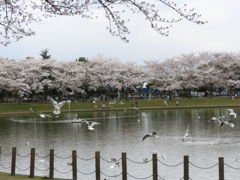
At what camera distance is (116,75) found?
73.8 metres

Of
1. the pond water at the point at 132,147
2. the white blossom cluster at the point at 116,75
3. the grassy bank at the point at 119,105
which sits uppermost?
the white blossom cluster at the point at 116,75

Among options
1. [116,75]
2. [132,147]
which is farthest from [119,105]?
[132,147]

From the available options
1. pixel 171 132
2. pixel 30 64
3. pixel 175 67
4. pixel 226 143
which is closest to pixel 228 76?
pixel 175 67

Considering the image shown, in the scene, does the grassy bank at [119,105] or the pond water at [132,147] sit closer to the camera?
the pond water at [132,147]

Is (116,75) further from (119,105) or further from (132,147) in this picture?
(132,147)

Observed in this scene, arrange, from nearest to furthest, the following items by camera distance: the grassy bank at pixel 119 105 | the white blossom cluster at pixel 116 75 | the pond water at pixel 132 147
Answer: the pond water at pixel 132 147
the grassy bank at pixel 119 105
the white blossom cluster at pixel 116 75

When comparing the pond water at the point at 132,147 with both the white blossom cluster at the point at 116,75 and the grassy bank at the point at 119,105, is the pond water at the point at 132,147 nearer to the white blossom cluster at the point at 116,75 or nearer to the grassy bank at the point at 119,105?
the grassy bank at the point at 119,105

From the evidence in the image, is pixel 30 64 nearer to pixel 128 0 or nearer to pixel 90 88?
pixel 90 88

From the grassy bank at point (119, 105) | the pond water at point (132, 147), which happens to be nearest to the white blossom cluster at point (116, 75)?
→ the grassy bank at point (119, 105)

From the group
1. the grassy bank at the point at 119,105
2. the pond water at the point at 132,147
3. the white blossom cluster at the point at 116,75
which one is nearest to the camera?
the pond water at the point at 132,147

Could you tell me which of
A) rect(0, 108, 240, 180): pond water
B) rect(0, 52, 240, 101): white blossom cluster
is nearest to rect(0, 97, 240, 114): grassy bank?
rect(0, 52, 240, 101): white blossom cluster

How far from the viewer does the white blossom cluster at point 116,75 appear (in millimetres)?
69312

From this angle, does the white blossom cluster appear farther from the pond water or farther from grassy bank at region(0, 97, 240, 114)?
the pond water

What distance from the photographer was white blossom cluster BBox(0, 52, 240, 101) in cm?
6931
